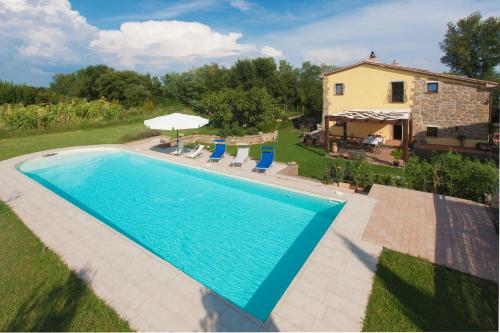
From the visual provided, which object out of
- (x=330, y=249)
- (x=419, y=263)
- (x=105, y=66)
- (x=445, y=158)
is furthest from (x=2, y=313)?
(x=105, y=66)

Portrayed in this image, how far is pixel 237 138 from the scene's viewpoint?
2073 centimetres

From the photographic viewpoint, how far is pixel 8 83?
40344mm

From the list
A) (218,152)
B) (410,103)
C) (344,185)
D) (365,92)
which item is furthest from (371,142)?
(218,152)

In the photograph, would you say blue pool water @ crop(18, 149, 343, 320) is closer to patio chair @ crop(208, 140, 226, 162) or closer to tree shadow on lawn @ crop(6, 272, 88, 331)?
patio chair @ crop(208, 140, 226, 162)

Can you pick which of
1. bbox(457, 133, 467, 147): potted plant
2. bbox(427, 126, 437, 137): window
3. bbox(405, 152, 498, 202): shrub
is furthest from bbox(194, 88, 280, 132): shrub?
bbox(405, 152, 498, 202): shrub

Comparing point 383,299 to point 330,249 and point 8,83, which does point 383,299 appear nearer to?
point 330,249

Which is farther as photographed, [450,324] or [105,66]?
[105,66]

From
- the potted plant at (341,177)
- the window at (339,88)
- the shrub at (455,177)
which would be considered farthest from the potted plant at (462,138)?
the potted plant at (341,177)

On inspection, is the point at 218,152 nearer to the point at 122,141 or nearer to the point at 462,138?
the point at 122,141

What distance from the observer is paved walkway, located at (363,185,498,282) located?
6254 millimetres

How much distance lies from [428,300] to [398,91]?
19.3 meters

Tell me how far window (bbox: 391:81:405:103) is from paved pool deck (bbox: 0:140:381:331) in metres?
14.6

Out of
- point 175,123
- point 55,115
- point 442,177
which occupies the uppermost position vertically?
point 55,115

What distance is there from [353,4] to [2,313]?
70.7 feet
